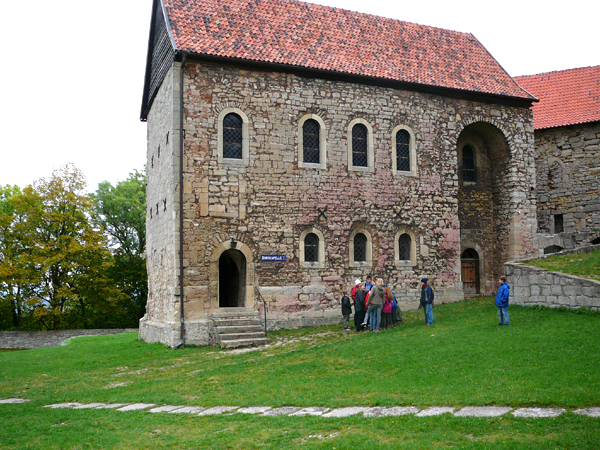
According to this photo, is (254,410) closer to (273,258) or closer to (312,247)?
(273,258)

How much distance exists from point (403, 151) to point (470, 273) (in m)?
6.43

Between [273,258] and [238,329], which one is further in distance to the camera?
[273,258]

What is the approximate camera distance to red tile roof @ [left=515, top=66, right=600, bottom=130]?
97.2ft

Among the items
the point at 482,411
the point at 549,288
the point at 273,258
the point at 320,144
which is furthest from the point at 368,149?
the point at 482,411

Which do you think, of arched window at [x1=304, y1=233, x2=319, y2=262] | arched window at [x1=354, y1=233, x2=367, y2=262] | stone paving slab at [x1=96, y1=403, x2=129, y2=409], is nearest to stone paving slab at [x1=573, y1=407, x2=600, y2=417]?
stone paving slab at [x1=96, y1=403, x2=129, y2=409]

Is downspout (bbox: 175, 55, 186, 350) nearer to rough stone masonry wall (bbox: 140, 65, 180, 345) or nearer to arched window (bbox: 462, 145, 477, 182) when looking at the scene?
rough stone masonry wall (bbox: 140, 65, 180, 345)

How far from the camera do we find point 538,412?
819 cm

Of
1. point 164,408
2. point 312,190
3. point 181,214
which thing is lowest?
point 164,408

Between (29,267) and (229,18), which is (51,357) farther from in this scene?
(29,267)

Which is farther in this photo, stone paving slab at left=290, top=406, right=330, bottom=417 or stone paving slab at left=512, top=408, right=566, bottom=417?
stone paving slab at left=290, top=406, right=330, bottom=417

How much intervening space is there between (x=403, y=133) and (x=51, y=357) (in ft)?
49.7

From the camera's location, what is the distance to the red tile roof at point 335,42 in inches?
827

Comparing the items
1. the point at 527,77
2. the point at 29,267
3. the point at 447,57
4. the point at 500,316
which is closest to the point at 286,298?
the point at 500,316

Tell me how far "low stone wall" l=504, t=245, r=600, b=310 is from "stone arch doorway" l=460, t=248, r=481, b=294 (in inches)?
266
